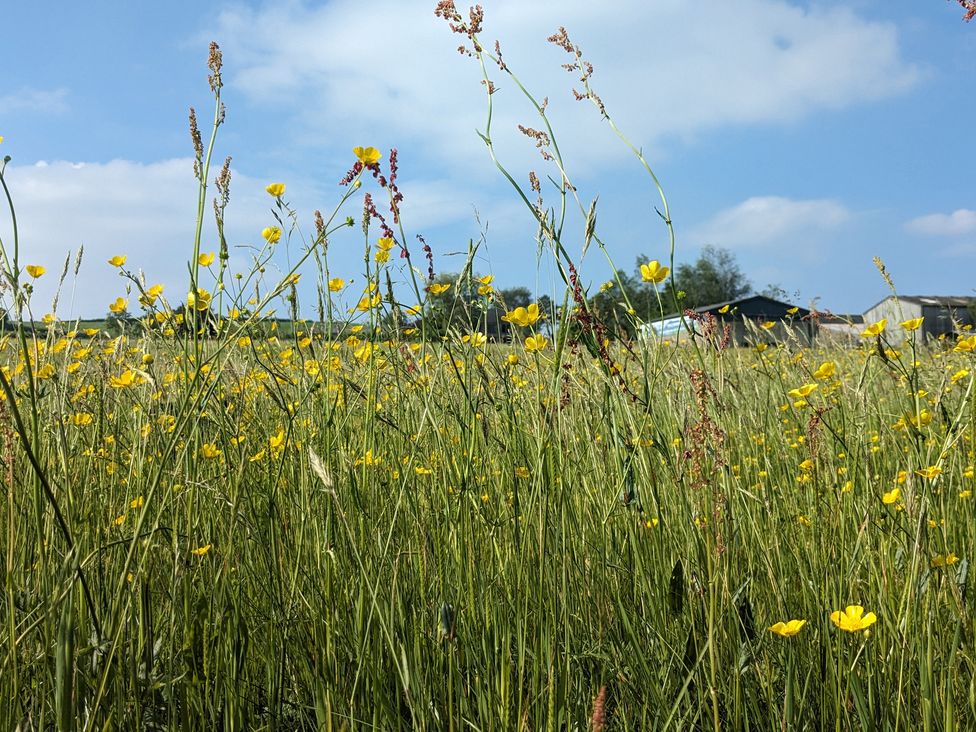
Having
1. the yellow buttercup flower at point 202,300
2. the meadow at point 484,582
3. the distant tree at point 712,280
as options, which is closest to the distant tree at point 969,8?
the meadow at point 484,582

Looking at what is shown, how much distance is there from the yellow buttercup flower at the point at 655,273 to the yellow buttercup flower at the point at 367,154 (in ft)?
1.92

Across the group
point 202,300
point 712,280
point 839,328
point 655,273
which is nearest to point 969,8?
point 655,273

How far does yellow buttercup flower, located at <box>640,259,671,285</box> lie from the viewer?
1.58 m

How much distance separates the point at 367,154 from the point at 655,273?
0.63 meters

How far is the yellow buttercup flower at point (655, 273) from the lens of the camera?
1575mm

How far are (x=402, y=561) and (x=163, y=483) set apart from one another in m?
1.14

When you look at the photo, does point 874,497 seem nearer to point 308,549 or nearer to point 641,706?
point 641,706

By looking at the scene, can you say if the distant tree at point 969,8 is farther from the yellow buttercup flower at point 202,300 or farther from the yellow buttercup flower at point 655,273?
the yellow buttercup flower at point 202,300

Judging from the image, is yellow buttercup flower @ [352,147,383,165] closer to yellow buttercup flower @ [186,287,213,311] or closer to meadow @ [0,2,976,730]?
meadow @ [0,2,976,730]

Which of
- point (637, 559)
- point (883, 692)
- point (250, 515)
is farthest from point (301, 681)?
point (883, 692)

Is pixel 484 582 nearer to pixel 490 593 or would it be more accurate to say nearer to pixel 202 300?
pixel 490 593

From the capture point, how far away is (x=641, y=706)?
137 centimetres

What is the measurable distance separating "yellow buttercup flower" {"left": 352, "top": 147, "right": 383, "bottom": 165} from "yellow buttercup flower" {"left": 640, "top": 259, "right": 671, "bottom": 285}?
1.92 ft

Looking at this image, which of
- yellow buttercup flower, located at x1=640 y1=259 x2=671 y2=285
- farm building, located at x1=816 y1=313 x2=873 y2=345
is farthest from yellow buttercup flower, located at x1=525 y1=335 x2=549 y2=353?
farm building, located at x1=816 y1=313 x2=873 y2=345
